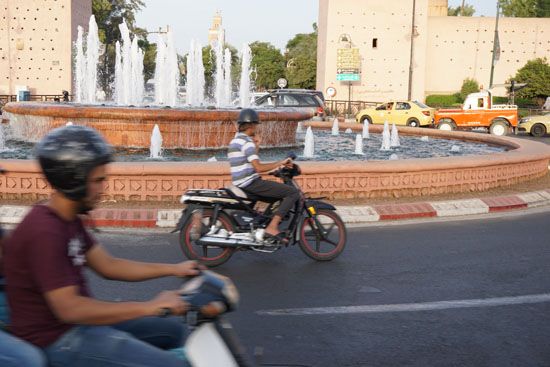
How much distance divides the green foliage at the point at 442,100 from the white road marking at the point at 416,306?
4997 cm

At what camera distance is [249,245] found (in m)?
7.05

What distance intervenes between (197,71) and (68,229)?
87.0 ft

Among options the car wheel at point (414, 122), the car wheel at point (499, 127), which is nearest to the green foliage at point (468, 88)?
the car wheel at point (414, 122)

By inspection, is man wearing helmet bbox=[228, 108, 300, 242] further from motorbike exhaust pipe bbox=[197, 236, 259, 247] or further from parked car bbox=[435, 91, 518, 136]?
parked car bbox=[435, 91, 518, 136]

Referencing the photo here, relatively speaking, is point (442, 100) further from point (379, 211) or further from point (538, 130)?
point (379, 211)

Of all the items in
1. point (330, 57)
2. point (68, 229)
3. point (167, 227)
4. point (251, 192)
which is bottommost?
point (167, 227)

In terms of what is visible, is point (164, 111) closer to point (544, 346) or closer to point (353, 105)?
point (544, 346)

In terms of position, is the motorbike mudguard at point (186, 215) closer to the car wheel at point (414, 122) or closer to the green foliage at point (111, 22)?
the car wheel at point (414, 122)

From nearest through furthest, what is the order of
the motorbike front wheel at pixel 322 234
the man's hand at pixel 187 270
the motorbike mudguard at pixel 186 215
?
the man's hand at pixel 187 270, the motorbike mudguard at pixel 186 215, the motorbike front wheel at pixel 322 234

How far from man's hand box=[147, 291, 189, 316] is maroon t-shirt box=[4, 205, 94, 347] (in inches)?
11.8

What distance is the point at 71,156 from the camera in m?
2.42

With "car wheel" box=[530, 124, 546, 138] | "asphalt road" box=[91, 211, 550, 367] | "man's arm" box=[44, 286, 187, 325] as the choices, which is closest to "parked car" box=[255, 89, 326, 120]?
"car wheel" box=[530, 124, 546, 138]

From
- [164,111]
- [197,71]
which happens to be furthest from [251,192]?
[197,71]

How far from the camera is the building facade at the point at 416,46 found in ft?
A: 189
